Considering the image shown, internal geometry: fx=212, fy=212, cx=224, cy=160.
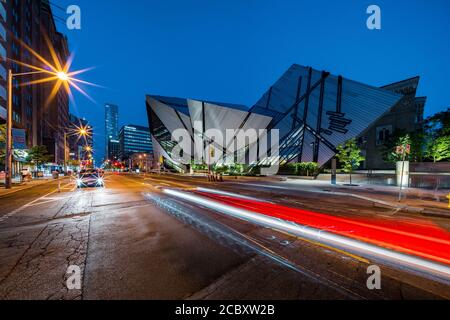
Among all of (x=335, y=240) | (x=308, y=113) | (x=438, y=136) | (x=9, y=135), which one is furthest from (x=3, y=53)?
(x=438, y=136)

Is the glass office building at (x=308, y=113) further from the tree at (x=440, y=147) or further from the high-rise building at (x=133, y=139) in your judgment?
the high-rise building at (x=133, y=139)

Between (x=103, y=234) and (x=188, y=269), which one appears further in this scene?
(x=103, y=234)

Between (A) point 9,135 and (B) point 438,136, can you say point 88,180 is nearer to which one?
(A) point 9,135

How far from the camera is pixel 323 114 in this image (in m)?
38.7

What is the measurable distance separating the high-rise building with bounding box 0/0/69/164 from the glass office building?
38270 mm

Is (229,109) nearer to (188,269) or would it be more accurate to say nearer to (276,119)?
(276,119)

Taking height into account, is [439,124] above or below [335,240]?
above

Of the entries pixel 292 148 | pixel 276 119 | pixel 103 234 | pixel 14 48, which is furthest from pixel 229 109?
pixel 103 234

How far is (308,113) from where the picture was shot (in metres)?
41.0

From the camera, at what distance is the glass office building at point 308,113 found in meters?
34.8

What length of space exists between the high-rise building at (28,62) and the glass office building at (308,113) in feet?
126

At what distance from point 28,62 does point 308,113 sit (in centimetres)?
6695

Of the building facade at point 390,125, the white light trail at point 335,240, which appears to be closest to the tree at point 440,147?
the building facade at point 390,125
